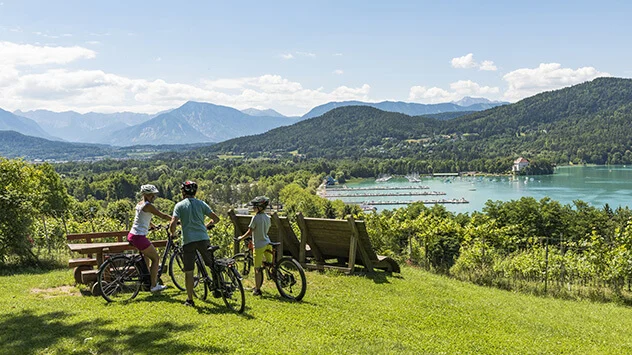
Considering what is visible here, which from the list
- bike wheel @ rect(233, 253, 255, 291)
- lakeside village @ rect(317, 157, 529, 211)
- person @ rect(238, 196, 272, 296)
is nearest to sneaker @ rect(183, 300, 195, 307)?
person @ rect(238, 196, 272, 296)

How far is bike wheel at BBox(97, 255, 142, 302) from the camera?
6832 millimetres

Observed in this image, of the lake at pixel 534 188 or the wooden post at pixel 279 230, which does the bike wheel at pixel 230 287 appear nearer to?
the wooden post at pixel 279 230

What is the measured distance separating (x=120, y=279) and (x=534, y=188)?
137 metres

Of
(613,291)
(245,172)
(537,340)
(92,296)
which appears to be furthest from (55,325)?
(245,172)

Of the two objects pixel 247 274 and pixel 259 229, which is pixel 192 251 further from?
pixel 247 274

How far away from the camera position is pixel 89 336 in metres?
5.11

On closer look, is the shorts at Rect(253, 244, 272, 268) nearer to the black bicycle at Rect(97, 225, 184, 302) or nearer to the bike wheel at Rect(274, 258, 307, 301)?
the bike wheel at Rect(274, 258, 307, 301)

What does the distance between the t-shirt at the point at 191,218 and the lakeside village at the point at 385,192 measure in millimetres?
86987

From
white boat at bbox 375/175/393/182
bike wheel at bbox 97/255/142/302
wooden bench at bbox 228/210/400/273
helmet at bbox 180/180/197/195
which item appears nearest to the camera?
helmet at bbox 180/180/197/195

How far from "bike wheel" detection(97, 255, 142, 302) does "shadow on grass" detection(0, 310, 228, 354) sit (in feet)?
3.15

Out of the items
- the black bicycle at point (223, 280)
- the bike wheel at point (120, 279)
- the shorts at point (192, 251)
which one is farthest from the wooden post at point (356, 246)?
the bike wheel at point (120, 279)

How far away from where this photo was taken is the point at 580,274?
11.2 m

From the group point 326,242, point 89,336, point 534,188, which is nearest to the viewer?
point 89,336

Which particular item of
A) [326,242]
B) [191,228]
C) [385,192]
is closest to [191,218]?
[191,228]
